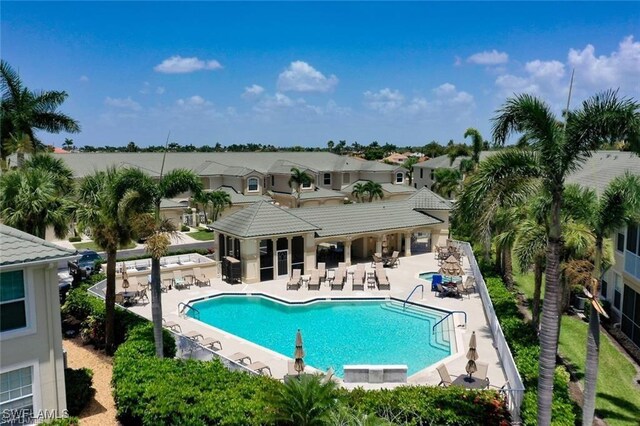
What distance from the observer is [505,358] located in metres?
16.8

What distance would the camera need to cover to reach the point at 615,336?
2153 cm

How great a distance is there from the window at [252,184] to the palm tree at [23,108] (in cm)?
3107

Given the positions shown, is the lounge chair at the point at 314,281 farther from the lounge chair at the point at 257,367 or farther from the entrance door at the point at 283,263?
the lounge chair at the point at 257,367

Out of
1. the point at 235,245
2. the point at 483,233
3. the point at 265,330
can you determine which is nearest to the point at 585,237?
the point at 483,233

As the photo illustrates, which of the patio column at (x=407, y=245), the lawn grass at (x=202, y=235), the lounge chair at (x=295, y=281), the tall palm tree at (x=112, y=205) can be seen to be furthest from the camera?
the lawn grass at (x=202, y=235)

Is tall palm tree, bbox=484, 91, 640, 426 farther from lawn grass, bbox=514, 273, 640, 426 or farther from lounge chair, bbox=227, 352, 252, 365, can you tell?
lounge chair, bbox=227, 352, 252, 365

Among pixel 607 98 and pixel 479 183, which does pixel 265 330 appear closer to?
pixel 479 183

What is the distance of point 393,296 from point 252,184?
1298 inches

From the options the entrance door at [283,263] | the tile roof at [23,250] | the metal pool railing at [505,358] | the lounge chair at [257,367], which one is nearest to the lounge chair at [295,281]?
the entrance door at [283,263]

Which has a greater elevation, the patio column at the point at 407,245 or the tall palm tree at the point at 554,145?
the tall palm tree at the point at 554,145

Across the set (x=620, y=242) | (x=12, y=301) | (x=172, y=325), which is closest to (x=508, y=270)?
(x=620, y=242)

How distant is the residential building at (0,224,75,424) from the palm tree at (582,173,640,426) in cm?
1338

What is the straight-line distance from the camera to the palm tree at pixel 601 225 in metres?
12.8

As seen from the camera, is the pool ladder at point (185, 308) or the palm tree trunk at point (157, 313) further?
the pool ladder at point (185, 308)
